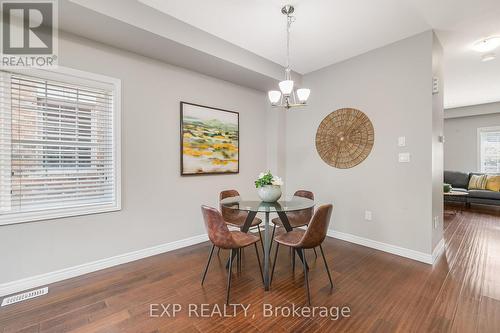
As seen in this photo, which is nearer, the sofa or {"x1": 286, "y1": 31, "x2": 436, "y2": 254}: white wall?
{"x1": 286, "y1": 31, "x2": 436, "y2": 254}: white wall

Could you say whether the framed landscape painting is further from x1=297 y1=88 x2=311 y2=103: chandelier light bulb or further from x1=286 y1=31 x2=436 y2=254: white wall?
x1=297 y1=88 x2=311 y2=103: chandelier light bulb

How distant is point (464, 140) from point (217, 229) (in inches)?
329

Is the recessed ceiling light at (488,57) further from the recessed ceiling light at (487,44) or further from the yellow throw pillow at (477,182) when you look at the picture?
the yellow throw pillow at (477,182)

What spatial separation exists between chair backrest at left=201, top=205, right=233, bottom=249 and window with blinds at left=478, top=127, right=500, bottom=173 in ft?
27.0

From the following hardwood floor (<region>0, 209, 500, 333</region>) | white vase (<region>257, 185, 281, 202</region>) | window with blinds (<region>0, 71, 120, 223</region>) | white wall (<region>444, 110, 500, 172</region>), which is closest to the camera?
hardwood floor (<region>0, 209, 500, 333</region>)

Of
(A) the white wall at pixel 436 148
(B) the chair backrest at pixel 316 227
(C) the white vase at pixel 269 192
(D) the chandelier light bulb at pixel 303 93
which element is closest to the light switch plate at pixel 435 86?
(A) the white wall at pixel 436 148

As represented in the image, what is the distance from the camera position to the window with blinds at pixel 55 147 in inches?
80.3

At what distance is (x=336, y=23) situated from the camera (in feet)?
8.23

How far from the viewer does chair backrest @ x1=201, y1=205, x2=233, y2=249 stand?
1.90 meters

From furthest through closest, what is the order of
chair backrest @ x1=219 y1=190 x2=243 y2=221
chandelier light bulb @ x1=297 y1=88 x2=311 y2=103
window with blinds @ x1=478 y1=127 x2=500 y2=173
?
window with blinds @ x1=478 y1=127 x2=500 y2=173 → chair backrest @ x1=219 y1=190 x2=243 y2=221 → chandelier light bulb @ x1=297 y1=88 x2=311 y2=103

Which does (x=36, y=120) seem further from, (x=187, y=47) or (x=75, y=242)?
(x=187, y=47)

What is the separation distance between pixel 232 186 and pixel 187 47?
2125mm

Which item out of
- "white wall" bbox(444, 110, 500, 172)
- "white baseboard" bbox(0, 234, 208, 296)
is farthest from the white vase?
"white wall" bbox(444, 110, 500, 172)

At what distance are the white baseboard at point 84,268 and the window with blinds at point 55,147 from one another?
57 centimetres
